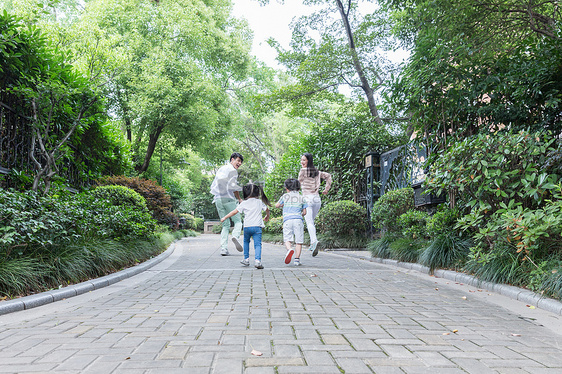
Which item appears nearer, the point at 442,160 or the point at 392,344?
the point at 392,344

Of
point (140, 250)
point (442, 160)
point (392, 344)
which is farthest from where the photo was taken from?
point (140, 250)

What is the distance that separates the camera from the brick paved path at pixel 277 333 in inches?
97.9

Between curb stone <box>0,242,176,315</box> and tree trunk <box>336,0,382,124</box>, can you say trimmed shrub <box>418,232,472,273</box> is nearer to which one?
curb stone <box>0,242,176,315</box>

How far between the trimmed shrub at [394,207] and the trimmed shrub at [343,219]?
197cm

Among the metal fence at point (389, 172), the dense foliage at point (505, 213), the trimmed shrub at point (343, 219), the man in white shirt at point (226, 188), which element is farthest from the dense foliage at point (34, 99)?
the metal fence at point (389, 172)

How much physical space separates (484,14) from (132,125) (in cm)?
1709

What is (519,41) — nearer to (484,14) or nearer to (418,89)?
(484,14)

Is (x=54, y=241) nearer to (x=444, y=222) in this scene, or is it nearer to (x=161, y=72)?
(x=444, y=222)

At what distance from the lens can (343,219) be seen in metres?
11.5

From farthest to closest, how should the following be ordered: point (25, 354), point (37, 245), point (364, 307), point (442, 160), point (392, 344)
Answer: point (442, 160), point (37, 245), point (364, 307), point (392, 344), point (25, 354)

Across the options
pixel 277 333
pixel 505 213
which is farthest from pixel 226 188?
pixel 277 333

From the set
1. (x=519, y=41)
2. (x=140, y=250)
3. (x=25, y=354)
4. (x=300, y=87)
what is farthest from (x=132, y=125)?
(x=25, y=354)

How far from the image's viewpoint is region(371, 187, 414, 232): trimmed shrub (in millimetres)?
9312

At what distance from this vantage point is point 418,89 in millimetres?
7121
